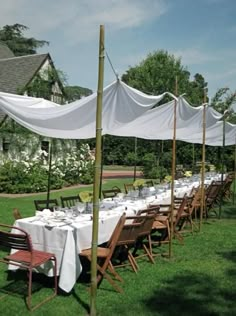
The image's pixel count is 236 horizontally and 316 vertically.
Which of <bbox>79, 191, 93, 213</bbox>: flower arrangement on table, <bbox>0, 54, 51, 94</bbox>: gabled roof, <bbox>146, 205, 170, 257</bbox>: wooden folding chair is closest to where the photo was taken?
<bbox>79, 191, 93, 213</bbox>: flower arrangement on table

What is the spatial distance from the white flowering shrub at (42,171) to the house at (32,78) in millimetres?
3837

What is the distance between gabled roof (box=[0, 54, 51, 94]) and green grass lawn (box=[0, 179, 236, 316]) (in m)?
17.2

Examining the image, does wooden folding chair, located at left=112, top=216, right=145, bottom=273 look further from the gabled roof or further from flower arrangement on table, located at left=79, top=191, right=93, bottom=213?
the gabled roof

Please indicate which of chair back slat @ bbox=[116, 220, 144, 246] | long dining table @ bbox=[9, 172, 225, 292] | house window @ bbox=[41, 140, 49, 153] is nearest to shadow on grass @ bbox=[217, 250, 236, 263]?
chair back slat @ bbox=[116, 220, 144, 246]

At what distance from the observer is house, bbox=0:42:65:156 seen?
22.1 metres

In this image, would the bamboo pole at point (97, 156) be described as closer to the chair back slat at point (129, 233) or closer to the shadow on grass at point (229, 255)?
the chair back slat at point (129, 233)

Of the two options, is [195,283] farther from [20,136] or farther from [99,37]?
[20,136]

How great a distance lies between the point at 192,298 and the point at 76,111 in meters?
2.85

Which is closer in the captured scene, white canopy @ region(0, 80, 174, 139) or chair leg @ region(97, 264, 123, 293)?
chair leg @ region(97, 264, 123, 293)

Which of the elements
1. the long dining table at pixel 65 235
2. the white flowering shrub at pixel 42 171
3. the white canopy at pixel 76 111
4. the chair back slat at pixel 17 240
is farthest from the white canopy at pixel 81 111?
the white flowering shrub at pixel 42 171

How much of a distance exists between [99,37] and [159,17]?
6.78 metres

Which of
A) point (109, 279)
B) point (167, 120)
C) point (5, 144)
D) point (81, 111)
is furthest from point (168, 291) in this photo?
point (5, 144)

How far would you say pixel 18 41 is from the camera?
132ft

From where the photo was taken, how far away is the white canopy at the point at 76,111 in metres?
5.58
